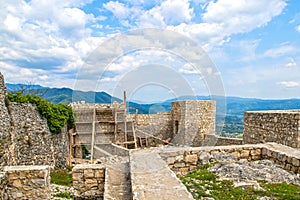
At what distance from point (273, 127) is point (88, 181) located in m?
6.08

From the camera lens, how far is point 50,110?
493 inches

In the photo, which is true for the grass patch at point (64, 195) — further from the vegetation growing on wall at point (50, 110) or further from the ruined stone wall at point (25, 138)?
the vegetation growing on wall at point (50, 110)

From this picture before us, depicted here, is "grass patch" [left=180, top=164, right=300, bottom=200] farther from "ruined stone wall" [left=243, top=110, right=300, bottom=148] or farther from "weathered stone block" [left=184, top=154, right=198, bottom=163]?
"ruined stone wall" [left=243, top=110, right=300, bottom=148]

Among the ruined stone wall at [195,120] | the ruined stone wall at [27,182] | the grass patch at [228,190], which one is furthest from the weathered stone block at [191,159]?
the ruined stone wall at [195,120]

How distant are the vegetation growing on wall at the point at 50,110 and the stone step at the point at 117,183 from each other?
24.1 ft

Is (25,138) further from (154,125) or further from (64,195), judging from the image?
(154,125)

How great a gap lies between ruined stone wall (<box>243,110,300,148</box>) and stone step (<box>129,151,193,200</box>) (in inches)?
185

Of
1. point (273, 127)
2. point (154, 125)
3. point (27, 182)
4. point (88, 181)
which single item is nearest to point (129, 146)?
point (154, 125)

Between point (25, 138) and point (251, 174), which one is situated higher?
point (251, 174)

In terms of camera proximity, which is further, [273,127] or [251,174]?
[273,127]

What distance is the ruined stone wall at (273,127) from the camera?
7.18 meters

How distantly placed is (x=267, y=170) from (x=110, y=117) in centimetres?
1379

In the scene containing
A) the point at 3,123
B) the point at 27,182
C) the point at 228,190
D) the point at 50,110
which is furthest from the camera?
the point at 50,110

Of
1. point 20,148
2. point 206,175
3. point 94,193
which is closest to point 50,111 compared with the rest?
point 20,148
